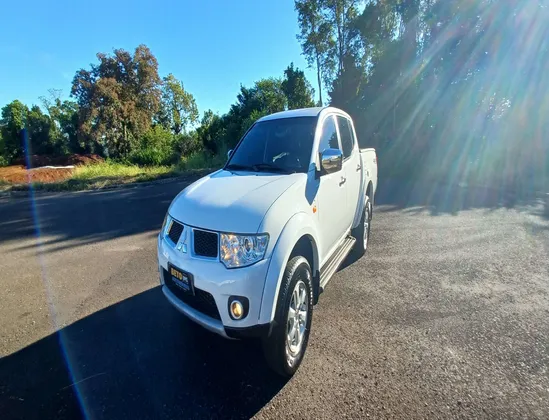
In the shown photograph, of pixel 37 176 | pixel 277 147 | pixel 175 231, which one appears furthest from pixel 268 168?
pixel 37 176

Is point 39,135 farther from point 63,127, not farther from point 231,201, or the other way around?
point 231,201

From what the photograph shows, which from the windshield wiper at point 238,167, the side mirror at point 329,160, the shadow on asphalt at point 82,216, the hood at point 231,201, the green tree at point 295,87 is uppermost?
the green tree at point 295,87

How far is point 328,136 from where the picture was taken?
3.60 meters

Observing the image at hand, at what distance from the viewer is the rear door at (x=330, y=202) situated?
304cm

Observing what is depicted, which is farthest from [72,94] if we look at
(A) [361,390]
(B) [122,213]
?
(A) [361,390]

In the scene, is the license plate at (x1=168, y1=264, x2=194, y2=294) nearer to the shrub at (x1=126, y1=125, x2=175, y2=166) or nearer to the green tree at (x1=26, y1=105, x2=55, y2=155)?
the shrub at (x1=126, y1=125, x2=175, y2=166)

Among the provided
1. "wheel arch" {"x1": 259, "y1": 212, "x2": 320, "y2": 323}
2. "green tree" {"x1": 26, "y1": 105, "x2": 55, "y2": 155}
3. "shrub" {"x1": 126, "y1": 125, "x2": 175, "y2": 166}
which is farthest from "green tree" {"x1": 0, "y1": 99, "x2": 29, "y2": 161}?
"wheel arch" {"x1": 259, "y1": 212, "x2": 320, "y2": 323}

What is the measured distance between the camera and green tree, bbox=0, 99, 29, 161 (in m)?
41.0

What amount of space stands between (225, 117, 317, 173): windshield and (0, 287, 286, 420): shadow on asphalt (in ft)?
5.97

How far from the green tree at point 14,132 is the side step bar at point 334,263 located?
5203 centimetres

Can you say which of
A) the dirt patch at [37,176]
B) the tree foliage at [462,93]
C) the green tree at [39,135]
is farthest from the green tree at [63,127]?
the tree foliage at [462,93]

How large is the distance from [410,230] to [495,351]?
3514mm

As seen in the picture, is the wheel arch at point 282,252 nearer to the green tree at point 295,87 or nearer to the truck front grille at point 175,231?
the truck front grille at point 175,231

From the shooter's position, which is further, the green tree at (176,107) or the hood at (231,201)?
the green tree at (176,107)
